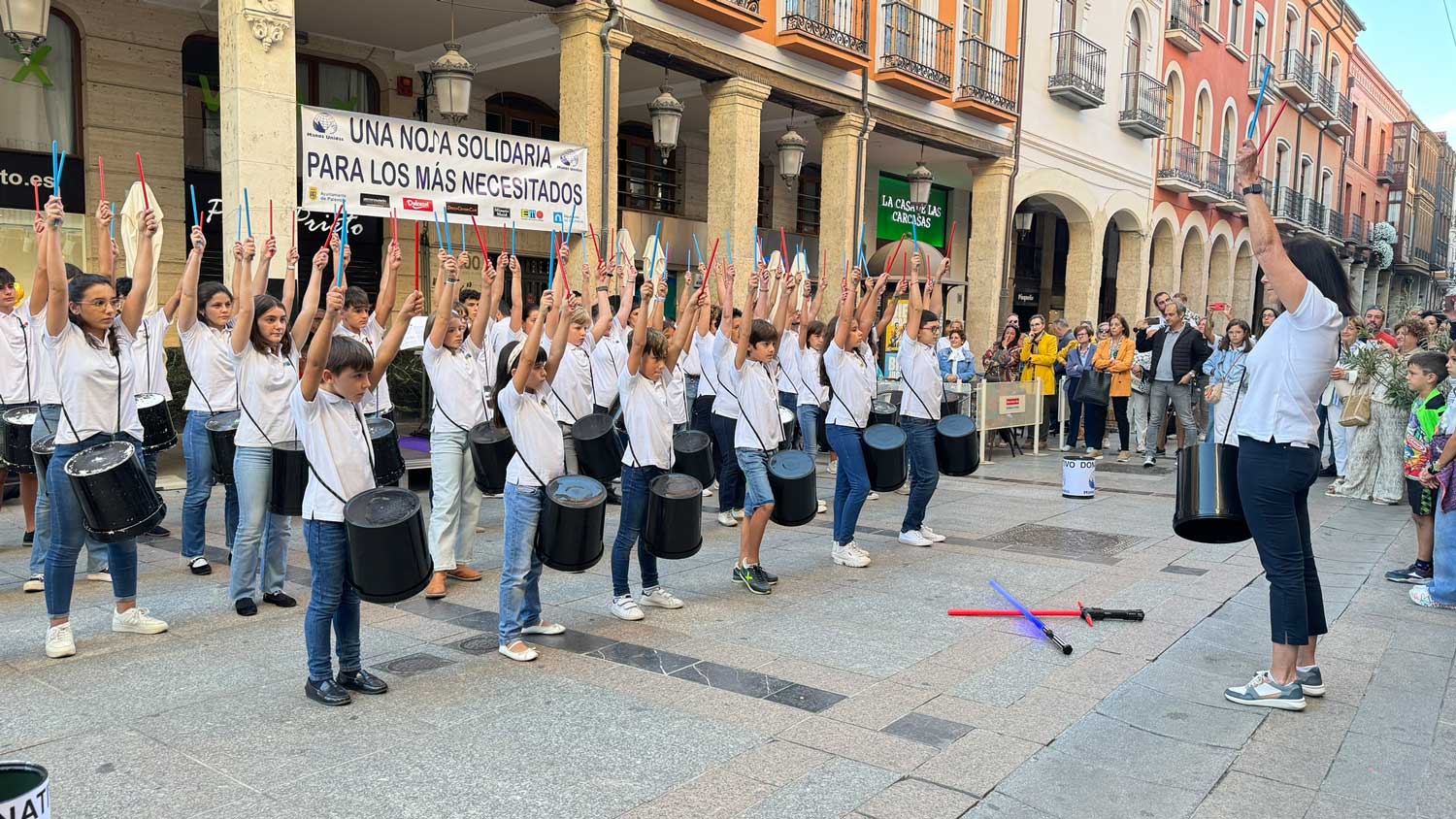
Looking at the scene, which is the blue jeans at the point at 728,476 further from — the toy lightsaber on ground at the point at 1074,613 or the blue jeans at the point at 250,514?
the blue jeans at the point at 250,514

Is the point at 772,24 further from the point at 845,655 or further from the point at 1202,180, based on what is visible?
the point at 1202,180

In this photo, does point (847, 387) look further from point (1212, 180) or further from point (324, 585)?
point (1212, 180)

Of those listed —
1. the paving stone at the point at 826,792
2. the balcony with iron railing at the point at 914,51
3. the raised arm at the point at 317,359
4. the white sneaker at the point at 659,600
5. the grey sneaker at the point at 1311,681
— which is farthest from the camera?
the balcony with iron railing at the point at 914,51

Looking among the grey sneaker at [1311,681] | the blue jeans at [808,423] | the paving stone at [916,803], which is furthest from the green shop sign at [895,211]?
the paving stone at [916,803]

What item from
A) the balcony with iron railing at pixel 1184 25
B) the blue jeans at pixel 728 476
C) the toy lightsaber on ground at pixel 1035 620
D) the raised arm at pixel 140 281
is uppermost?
the balcony with iron railing at pixel 1184 25

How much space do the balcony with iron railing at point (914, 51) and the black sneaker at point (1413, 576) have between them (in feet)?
37.2

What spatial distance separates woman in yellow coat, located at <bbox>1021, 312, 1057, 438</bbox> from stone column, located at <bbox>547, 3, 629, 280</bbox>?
6428 millimetres

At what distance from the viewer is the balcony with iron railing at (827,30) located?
14.1m

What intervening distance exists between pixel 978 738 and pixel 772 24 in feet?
39.7

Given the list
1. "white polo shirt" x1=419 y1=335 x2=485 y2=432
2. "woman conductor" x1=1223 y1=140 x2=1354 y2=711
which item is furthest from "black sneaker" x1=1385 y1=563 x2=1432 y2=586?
"white polo shirt" x1=419 y1=335 x2=485 y2=432

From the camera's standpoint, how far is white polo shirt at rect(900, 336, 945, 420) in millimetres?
7684

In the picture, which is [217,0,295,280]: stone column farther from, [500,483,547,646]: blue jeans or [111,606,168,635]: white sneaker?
[500,483,547,646]: blue jeans

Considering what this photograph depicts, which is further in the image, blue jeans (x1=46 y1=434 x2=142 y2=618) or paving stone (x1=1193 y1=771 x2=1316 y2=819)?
blue jeans (x1=46 y1=434 x2=142 y2=618)

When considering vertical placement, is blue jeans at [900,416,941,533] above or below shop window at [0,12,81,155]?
below
